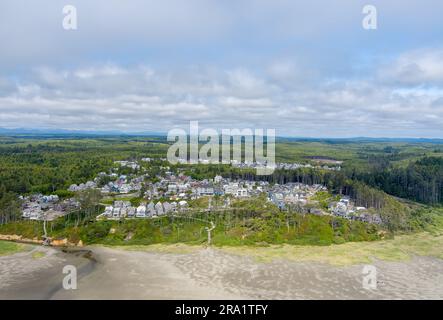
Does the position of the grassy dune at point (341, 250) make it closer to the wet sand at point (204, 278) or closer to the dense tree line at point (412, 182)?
the wet sand at point (204, 278)

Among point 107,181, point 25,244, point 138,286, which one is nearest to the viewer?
point 138,286

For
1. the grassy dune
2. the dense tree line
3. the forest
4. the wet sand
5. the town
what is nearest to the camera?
the wet sand

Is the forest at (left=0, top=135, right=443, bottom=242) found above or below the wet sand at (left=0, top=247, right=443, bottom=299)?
above

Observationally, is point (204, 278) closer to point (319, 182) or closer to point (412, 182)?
point (319, 182)

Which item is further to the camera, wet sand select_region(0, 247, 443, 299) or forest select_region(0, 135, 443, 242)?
forest select_region(0, 135, 443, 242)

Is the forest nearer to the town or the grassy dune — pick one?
the town

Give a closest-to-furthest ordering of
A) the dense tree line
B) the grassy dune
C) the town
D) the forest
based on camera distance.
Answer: the grassy dune
the forest
the town
the dense tree line

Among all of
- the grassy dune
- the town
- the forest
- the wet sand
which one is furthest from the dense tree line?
the wet sand
